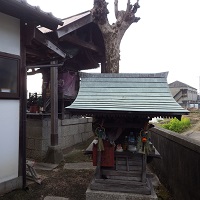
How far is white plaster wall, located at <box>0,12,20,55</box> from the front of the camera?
5637mm

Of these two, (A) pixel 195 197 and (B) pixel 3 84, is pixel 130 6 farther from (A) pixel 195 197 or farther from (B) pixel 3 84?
(A) pixel 195 197

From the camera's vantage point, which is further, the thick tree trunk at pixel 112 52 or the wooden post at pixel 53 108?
the thick tree trunk at pixel 112 52

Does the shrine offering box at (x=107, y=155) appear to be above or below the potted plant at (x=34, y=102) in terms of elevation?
below

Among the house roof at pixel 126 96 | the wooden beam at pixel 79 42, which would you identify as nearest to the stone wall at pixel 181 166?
the house roof at pixel 126 96

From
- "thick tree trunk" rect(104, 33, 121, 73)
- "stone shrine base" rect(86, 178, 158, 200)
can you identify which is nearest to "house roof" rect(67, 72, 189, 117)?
"stone shrine base" rect(86, 178, 158, 200)

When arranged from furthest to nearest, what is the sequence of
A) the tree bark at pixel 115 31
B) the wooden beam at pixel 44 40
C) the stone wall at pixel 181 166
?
the tree bark at pixel 115 31
the wooden beam at pixel 44 40
the stone wall at pixel 181 166

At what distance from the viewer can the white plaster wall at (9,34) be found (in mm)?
5637

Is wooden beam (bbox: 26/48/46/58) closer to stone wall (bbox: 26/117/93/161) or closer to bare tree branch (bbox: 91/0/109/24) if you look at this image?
stone wall (bbox: 26/117/93/161)

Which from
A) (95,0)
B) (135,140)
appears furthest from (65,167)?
(95,0)

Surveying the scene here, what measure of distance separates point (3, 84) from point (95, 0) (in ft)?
19.6

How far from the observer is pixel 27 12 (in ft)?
17.4

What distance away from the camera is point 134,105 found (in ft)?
16.3

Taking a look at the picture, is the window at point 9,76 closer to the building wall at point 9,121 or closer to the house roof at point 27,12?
the building wall at point 9,121

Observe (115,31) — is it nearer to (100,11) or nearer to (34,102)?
(100,11)
